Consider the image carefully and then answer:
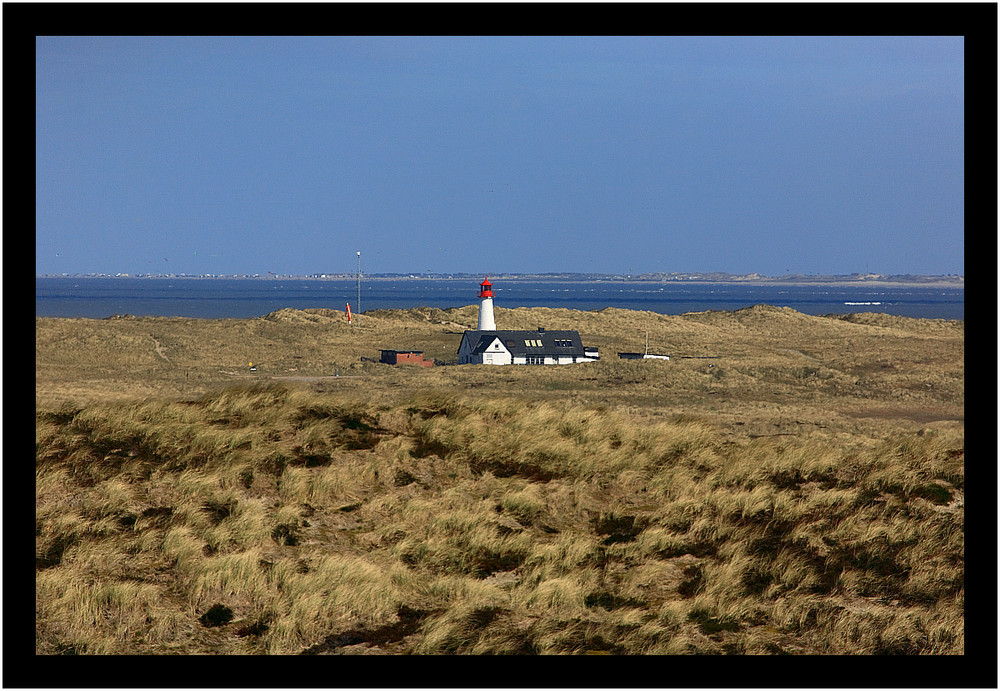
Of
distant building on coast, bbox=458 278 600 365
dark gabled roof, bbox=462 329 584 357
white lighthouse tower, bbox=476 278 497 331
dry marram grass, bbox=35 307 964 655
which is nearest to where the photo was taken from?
dry marram grass, bbox=35 307 964 655

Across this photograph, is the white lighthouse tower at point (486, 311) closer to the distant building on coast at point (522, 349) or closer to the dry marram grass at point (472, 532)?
the distant building on coast at point (522, 349)

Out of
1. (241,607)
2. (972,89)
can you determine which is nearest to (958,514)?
(972,89)

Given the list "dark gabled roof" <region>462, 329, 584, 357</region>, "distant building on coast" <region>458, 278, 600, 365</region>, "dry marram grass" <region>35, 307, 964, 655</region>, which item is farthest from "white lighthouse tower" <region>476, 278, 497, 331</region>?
"dry marram grass" <region>35, 307, 964, 655</region>

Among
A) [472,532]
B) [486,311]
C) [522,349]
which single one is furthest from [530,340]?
[472,532]

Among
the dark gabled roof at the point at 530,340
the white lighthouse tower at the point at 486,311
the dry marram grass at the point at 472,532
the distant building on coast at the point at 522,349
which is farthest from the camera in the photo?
the white lighthouse tower at the point at 486,311

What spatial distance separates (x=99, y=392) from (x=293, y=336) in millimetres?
35170

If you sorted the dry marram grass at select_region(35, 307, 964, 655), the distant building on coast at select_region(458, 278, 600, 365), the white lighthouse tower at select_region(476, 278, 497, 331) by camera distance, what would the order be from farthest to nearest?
1. the white lighthouse tower at select_region(476, 278, 497, 331)
2. the distant building on coast at select_region(458, 278, 600, 365)
3. the dry marram grass at select_region(35, 307, 964, 655)

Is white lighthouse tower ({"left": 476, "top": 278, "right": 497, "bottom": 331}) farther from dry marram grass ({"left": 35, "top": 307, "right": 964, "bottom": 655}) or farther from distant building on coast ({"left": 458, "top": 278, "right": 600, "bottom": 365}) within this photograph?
dry marram grass ({"left": 35, "top": 307, "right": 964, "bottom": 655})

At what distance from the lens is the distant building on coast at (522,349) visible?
54781 mm

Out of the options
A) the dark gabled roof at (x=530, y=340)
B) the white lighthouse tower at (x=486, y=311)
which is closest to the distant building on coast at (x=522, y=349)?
the dark gabled roof at (x=530, y=340)

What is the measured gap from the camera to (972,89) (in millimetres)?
5285

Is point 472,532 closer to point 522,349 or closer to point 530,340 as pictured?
point 522,349

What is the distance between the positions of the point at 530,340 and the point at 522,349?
1.21 metres

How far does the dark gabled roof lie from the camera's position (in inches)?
2175
